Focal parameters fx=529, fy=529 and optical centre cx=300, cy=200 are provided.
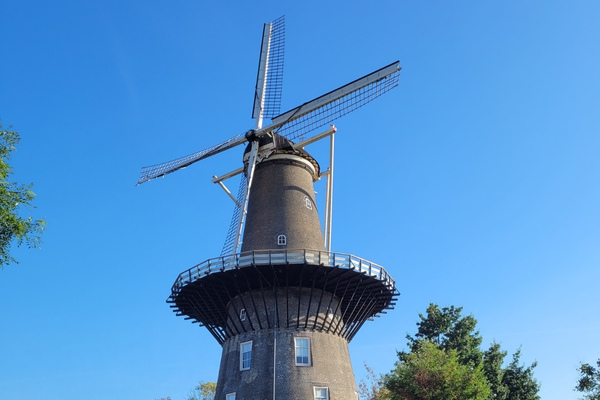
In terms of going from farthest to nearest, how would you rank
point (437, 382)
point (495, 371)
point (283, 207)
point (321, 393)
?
point (495, 371), point (437, 382), point (283, 207), point (321, 393)

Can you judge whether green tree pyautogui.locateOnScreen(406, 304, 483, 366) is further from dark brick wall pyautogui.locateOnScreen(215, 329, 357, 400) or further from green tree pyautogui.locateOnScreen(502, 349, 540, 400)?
dark brick wall pyautogui.locateOnScreen(215, 329, 357, 400)

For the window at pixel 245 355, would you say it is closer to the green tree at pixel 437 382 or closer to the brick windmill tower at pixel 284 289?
the brick windmill tower at pixel 284 289

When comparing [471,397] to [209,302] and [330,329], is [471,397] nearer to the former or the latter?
[330,329]

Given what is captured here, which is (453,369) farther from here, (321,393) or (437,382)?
(321,393)

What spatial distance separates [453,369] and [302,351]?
30.9ft

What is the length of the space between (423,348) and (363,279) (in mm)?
8857

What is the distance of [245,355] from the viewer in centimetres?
2381

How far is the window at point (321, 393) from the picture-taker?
22505mm

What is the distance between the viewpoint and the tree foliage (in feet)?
90.6

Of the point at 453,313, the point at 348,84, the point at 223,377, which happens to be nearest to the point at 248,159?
the point at 348,84

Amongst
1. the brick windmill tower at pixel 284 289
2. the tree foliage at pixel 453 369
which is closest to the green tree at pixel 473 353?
the tree foliage at pixel 453 369

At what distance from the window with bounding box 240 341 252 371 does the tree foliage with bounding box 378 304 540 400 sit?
9566 mm

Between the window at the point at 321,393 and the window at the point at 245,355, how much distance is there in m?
3.21

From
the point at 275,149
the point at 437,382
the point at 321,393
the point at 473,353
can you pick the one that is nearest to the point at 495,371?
the point at 473,353
